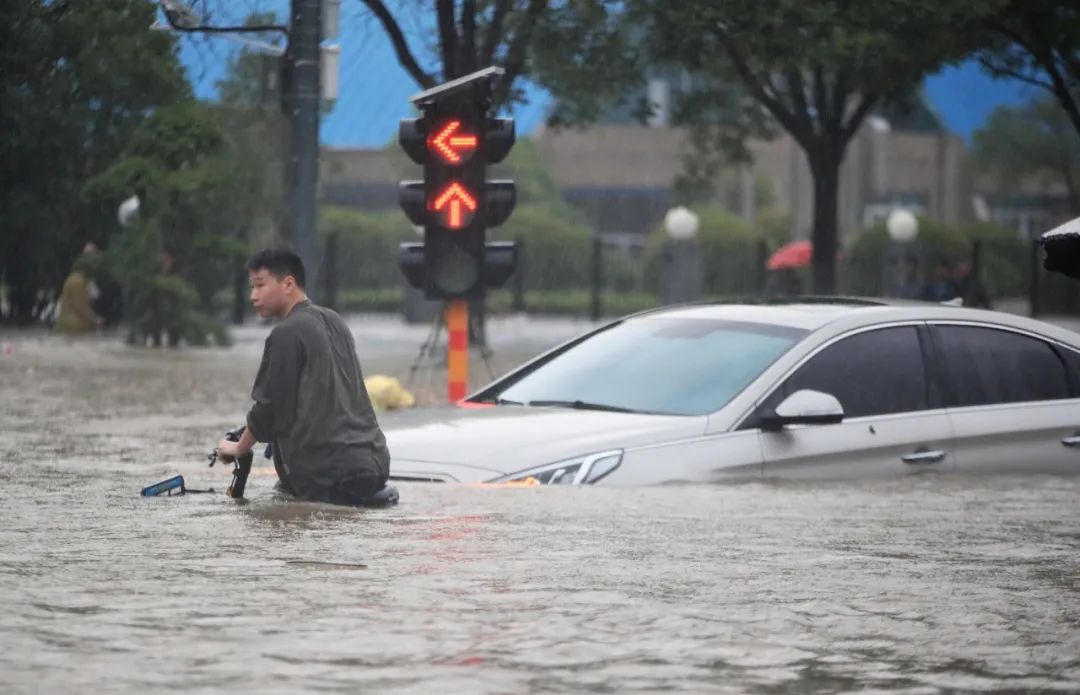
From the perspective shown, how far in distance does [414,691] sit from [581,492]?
4.21 metres

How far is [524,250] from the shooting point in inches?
1847

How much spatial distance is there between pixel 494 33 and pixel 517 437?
17.2 m

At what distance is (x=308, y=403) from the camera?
9750mm

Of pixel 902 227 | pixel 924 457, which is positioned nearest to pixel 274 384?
pixel 924 457

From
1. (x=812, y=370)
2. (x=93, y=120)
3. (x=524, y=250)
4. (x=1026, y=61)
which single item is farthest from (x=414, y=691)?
(x=524, y=250)

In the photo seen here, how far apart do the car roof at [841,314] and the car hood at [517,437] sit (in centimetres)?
105

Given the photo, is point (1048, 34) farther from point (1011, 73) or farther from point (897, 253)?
point (897, 253)

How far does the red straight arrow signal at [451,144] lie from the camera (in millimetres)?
15773

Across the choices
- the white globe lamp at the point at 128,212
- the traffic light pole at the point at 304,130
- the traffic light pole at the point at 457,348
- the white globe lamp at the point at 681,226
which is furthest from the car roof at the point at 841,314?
the white globe lamp at the point at 681,226

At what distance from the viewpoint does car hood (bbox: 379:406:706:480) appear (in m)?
10.4

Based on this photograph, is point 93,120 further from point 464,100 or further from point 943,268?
point 943,268

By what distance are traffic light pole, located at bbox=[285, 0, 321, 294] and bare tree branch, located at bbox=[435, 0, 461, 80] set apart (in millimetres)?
11340

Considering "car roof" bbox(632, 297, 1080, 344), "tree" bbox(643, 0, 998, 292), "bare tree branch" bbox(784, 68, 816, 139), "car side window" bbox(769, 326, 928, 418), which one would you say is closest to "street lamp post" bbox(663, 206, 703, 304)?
"tree" bbox(643, 0, 998, 292)

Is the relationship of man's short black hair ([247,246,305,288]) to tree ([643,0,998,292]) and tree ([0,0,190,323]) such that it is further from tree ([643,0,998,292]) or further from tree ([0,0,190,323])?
tree ([643,0,998,292])
